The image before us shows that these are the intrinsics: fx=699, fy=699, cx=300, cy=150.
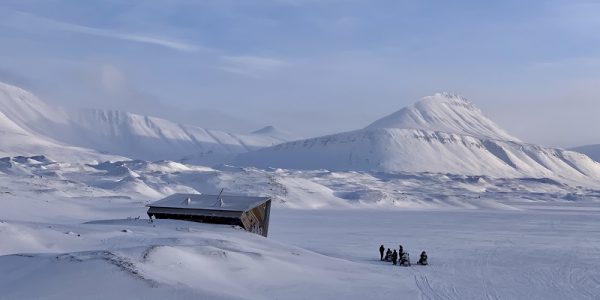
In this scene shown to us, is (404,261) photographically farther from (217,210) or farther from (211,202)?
(211,202)

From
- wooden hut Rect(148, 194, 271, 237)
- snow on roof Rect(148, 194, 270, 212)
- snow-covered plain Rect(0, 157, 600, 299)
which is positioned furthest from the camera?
snow on roof Rect(148, 194, 270, 212)

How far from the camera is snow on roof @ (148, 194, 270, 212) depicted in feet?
131

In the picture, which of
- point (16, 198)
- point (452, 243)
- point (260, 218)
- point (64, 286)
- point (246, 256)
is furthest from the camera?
point (16, 198)

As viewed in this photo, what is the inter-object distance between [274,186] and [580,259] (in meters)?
79.7

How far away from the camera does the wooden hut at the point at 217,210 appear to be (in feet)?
128

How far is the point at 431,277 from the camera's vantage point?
95.9ft

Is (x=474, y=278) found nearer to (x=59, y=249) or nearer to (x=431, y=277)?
(x=431, y=277)

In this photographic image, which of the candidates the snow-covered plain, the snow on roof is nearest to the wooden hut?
the snow on roof

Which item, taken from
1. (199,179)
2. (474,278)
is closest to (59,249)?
(474,278)

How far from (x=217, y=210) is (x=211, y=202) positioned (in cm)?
223

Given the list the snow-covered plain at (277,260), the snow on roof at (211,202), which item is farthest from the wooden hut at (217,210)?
the snow-covered plain at (277,260)

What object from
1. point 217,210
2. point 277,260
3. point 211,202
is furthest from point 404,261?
point 211,202

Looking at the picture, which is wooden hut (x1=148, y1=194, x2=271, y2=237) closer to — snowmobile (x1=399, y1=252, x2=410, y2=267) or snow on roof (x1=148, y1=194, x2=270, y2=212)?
snow on roof (x1=148, y1=194, x2=270, y2=212)

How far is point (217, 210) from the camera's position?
39406mm
